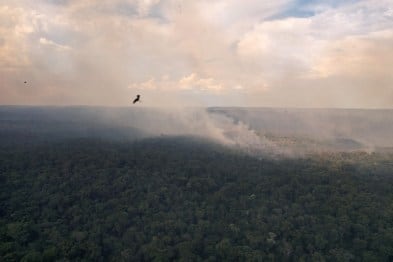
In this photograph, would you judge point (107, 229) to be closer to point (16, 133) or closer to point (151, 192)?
point (151, 192)

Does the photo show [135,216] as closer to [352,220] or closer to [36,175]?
[36,175]

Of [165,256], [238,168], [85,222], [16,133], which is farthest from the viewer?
[16,133]

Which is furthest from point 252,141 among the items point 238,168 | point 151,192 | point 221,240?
point 221,240

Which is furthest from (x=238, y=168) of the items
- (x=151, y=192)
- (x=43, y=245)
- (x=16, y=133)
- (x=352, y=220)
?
(x=16, y=133)

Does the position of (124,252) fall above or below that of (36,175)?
below

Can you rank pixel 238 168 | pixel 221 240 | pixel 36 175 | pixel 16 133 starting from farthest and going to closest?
pixel 16 133 → pixel 238 168 → pixel 36 175 → pixel 221 240

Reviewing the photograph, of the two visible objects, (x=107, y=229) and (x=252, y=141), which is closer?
(x=107, y=229)
